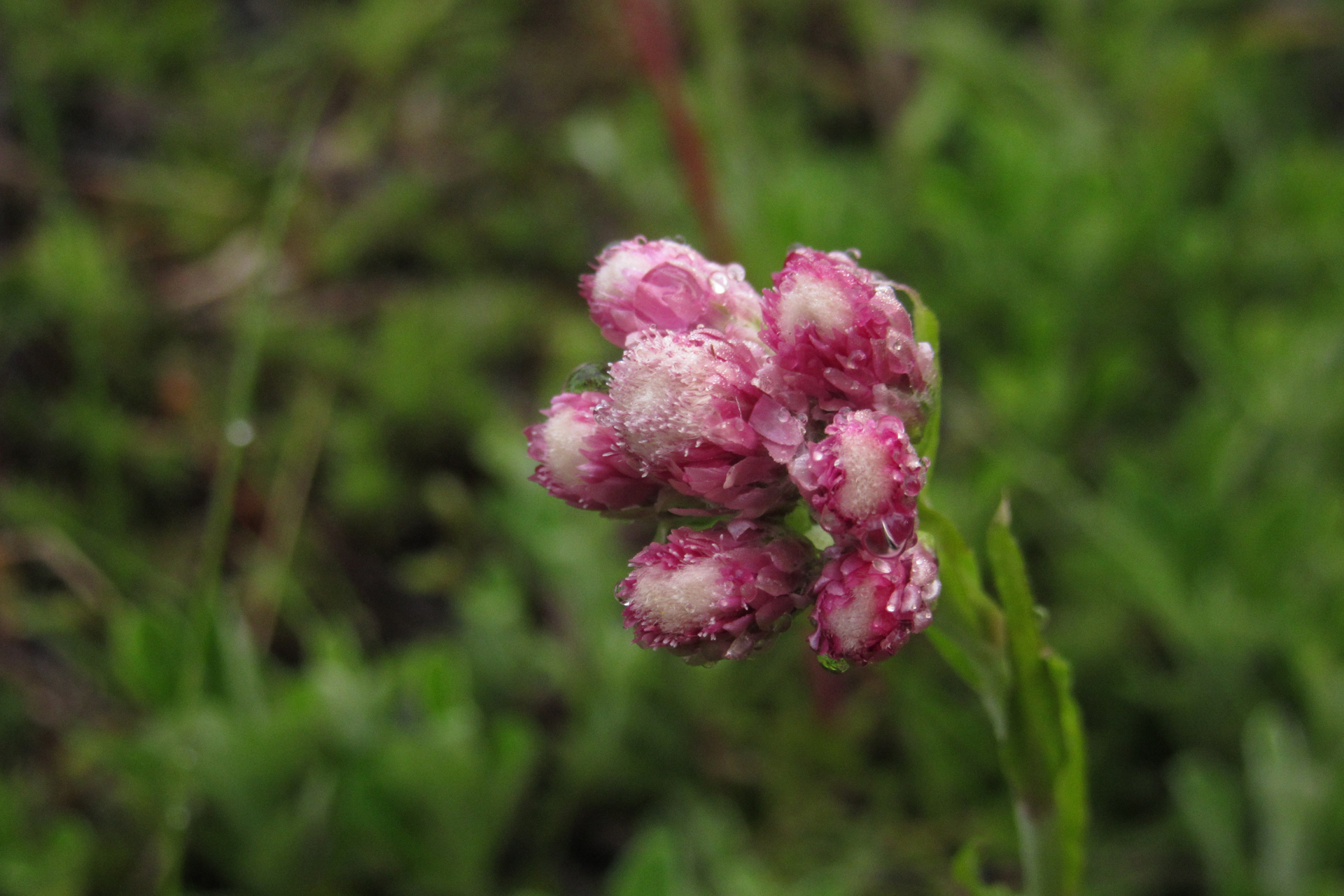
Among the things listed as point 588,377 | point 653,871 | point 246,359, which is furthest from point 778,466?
point 246,359

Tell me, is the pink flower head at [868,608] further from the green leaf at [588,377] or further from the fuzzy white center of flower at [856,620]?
the green leaf at [588,377]

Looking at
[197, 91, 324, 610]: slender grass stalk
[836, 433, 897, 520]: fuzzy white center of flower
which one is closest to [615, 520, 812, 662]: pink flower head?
[836, 433, 897, 520]: fuzzy white center of flower

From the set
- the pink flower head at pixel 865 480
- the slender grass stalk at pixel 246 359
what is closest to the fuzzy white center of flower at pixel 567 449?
the pink flower head at pixel 865 480

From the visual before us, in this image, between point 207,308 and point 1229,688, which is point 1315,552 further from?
point 207,308

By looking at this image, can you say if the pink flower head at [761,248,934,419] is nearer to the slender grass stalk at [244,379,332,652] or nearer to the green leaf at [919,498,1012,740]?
the green leaf at [919,498,1012,740]

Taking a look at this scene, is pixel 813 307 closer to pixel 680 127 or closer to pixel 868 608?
pixel 868 608

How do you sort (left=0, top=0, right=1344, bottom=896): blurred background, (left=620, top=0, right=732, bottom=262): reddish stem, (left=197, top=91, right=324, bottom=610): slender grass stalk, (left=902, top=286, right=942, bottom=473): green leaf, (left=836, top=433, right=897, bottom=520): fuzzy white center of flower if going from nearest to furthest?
1. (left=836, top=433, right=897, bottom=520): fuzzy white center of flower
2. (left=902, top=286, right=942, bottom=473): green leaf
3. (left=0, top=0, right=1344, bottom=896): blurred background
4. (left=197, top=91, right=324, bottom=610): slender grass stalk
5. (left=620, top=0, right=732, bottom=262): reddish stem

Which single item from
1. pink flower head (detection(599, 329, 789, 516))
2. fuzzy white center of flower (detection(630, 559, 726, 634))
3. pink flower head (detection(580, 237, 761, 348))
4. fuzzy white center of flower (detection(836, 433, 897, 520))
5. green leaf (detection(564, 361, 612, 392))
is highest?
pink flower head (detection(580, 237, 761, 348))
